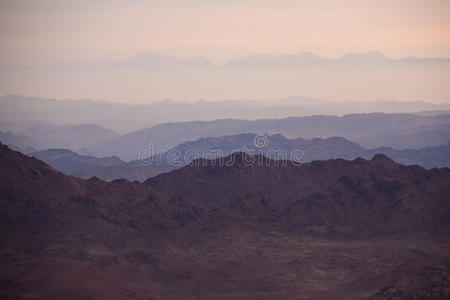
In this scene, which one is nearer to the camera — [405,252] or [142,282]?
[142,282]

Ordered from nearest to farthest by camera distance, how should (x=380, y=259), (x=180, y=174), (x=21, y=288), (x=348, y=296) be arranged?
1. (x=21, y=288)
2. (x=348, y=296)
3. (x=380, y=259)
4. (x=180, y=174)

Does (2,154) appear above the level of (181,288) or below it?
above

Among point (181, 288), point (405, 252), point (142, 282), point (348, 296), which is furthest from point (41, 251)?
point (405, 252)

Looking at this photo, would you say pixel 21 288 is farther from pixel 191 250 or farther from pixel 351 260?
pixel 351 260

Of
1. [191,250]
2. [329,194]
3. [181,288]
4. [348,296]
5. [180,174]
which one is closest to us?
[348,296]

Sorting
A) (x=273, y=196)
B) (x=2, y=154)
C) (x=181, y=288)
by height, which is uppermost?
(x=2, y=154)

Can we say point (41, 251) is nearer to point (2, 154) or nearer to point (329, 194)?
point (2, 154)

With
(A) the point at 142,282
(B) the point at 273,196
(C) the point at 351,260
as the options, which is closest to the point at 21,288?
(A) the point at 142,282
